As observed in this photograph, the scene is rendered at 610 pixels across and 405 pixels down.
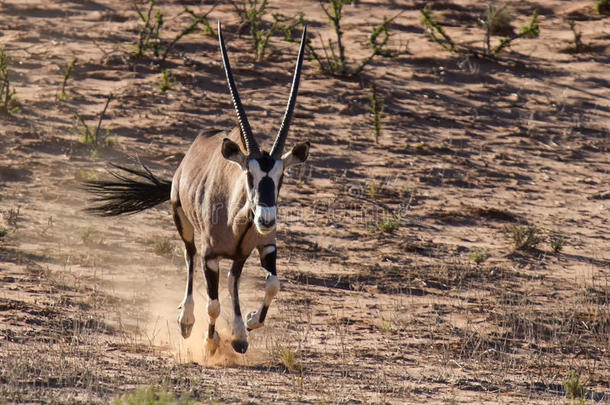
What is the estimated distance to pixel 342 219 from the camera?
11500 mm

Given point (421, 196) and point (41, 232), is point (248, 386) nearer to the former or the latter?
point (41, 232)

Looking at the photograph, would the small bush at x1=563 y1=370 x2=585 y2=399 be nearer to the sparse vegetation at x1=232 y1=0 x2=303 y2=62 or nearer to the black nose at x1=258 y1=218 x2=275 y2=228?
the black nose at x1=258 y1=218 x2=275 y2=228

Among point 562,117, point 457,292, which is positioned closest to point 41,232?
point 457,292

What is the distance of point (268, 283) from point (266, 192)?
91 cm

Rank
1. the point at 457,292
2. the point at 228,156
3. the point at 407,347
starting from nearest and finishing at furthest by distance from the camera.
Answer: the point at 228,156 < the point at 407,347 < the point at 457,292

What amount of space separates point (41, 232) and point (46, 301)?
6.62 ft

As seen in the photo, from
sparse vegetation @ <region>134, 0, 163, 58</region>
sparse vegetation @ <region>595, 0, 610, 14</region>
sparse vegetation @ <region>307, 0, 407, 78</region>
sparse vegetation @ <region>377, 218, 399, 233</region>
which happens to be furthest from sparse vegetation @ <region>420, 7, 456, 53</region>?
sparse vegetation @ <region>377, 218, 399, 233</region>

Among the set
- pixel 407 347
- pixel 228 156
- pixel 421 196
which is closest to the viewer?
pixel 228 156

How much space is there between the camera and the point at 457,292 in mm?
9711

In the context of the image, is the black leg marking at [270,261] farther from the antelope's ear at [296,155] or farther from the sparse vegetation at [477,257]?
the sparse vegetation at [477,257]

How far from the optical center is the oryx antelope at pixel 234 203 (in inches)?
278

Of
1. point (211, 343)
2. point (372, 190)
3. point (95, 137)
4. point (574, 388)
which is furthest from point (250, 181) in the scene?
point (95, 137)

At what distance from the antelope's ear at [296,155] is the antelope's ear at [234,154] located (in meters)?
0.27

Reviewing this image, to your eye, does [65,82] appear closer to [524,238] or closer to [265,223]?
[524,238]
